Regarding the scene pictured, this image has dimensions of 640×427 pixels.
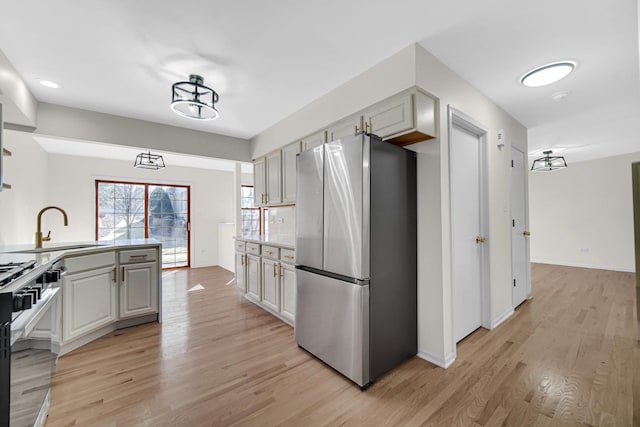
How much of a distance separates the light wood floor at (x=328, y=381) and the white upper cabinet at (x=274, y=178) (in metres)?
1.67

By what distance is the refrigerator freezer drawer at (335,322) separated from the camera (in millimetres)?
1788

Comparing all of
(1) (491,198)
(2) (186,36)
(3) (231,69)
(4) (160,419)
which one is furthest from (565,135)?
(4) (160,419)

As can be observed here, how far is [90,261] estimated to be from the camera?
→ 2.40 m

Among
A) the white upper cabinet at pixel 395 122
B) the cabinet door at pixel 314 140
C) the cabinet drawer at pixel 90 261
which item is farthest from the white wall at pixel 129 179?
the cabinet door at pixel 314 140

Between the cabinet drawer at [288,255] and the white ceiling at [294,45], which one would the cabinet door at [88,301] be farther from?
the white ceiling at [294,45]

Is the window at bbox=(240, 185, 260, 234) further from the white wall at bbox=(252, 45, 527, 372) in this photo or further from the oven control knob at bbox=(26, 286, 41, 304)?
the oven control knob at bbox=(26, 286, 41, 304)

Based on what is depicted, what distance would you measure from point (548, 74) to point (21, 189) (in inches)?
239

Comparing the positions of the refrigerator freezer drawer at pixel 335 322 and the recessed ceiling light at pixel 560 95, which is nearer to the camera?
the refrigerator freezer drawer at pixel 335 322

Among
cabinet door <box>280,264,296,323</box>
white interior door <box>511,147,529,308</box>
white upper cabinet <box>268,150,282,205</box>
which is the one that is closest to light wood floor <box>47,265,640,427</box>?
cabinet door <box>280,264,296,323</box>

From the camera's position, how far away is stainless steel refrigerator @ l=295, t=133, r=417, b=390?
1805 millimetres

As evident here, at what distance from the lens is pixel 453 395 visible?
171cm

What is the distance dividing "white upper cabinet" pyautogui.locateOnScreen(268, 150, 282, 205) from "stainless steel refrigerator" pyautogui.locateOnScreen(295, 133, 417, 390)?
56.8 inches

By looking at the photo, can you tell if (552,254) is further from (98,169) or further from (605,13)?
(98,169)

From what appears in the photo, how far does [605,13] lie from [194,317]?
4.39 m
